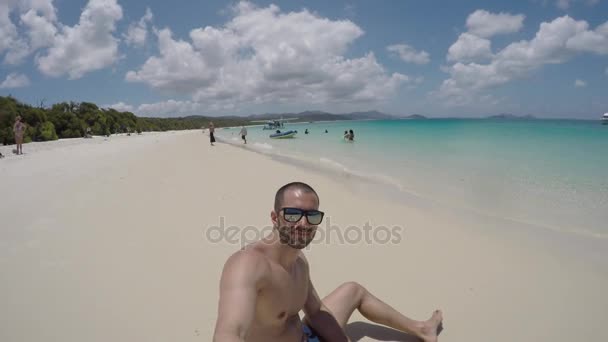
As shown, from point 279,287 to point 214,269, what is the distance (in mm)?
2236

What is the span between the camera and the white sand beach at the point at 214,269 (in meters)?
2.83

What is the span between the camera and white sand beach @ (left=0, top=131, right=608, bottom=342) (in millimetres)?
2826

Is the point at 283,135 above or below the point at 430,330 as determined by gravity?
above

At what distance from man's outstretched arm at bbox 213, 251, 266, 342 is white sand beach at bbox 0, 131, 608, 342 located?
56.6 inches

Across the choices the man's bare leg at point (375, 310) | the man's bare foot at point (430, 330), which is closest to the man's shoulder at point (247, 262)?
the man's bare leg at point (375, 310)

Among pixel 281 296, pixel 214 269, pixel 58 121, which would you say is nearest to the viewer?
pixel 281 296

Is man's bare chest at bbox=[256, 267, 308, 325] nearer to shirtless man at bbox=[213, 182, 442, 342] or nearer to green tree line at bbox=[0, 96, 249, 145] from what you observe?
shirtless man at bbox=[213, 182, 442, 342]

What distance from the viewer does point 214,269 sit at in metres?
3.79

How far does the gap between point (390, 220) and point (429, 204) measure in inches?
69.8

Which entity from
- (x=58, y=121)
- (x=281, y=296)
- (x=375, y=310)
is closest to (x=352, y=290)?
(x=375, y=310)
